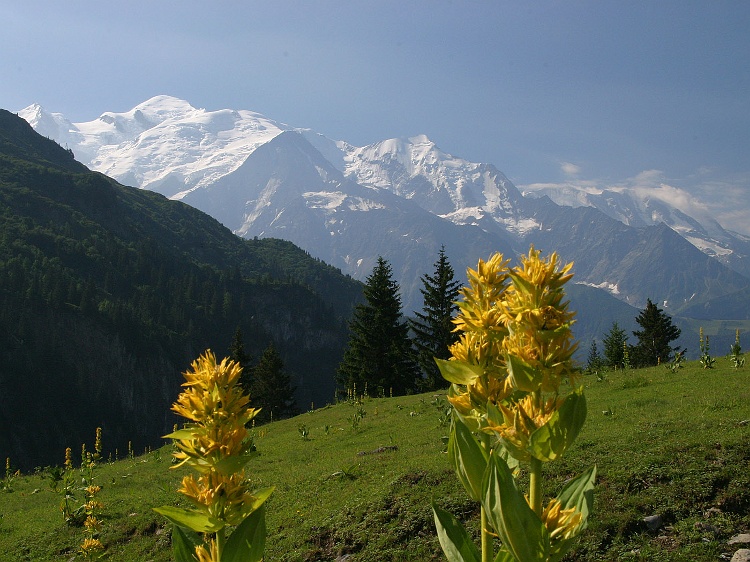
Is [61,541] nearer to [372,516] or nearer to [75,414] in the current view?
[372,516]

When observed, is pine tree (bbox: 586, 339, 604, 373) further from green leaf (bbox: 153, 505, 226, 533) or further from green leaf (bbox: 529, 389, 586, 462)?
green leaf (bbox: 153, 505, 226, 533)

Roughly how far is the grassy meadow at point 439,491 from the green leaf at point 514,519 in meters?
1.22

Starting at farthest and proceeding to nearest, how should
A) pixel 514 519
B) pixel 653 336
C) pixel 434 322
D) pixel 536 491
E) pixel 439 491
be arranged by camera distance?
1. pixel 653 336
2. pixel 434 322
3. pixel 439 491
4. pixel 536 491
5. pixel 514 519

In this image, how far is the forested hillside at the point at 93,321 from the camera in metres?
105

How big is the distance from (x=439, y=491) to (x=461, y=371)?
7592 millimetres

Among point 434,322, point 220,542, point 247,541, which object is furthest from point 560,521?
point 434,322

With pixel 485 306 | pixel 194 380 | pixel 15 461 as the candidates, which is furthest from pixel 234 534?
pixel 15 461

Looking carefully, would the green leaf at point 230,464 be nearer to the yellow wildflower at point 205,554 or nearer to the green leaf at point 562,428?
the yellow wildflower at point 205,554

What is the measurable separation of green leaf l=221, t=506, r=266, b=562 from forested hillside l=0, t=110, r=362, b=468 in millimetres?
105309

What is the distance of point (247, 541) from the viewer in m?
2.13

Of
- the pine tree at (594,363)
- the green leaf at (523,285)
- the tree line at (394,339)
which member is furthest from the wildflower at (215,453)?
the tree line at (394,339)

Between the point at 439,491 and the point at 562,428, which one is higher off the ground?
the point at 562,428

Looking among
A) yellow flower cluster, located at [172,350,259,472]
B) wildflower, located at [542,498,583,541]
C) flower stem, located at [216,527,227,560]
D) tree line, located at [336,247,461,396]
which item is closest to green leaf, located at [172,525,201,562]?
flower stem, located at [216,527,227,560]

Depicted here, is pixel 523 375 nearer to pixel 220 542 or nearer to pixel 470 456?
pixel 470 456
